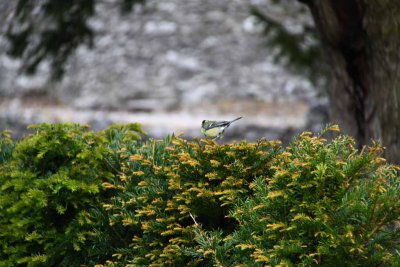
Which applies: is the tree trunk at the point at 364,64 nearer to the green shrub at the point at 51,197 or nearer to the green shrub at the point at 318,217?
the green shrub at the point at 318,217

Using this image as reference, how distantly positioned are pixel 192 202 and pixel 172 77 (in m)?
9.49

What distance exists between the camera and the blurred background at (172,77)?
11.6 meters

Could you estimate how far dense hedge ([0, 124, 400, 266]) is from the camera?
2.75m

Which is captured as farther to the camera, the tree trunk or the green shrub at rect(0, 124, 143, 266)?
the tree trunk

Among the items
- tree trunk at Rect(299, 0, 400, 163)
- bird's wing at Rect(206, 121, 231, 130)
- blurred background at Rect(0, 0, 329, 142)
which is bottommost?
blurred background at Rect(0, 0, 329, 142)

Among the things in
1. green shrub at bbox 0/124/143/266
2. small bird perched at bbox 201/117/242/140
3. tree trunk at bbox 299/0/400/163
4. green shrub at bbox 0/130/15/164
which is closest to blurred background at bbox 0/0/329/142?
tree trunk at bbox 299/0/400/163

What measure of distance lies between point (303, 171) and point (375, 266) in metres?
0.54

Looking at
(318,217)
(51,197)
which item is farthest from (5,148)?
(318,217)

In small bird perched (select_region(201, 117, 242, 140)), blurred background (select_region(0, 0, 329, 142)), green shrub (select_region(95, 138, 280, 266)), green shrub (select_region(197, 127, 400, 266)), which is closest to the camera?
green shrub (select_region(197, 127, 400, 266))

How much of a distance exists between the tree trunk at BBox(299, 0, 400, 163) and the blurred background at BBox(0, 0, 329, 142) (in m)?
4.49

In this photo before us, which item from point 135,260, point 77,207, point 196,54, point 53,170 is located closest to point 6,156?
point 53,170

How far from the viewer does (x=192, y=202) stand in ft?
10.6

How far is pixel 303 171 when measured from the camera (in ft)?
9.31

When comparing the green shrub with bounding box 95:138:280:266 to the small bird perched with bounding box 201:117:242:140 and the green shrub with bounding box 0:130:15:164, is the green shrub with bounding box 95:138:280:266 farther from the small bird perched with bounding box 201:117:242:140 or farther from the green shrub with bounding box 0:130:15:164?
the green shrub with bounding box 0:130:15:164
